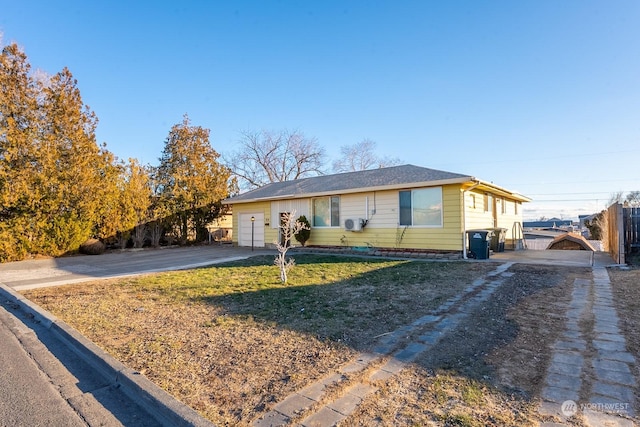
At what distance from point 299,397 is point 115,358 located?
2008mm

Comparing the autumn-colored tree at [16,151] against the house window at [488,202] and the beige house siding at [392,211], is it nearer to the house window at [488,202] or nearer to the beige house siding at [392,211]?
the beige house siding at [392,211]

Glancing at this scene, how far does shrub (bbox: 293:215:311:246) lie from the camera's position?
14195 millimetres

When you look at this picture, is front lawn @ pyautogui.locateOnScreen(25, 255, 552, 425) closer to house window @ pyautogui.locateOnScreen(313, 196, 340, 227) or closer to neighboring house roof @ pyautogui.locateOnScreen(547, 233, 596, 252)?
house window @ pyautogui.locateOnScreen(313, 196, 340, 227)

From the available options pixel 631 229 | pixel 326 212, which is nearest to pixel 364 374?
pixel 631 229

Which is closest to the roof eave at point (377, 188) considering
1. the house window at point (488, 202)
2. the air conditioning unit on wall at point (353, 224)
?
the air conditioning unit on wall at point (353, 224)

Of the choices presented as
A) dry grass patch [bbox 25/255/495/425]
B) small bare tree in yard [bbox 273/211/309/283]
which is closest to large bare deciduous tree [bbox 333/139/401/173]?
small bare tree in yard [bbox 273/211/309/283]

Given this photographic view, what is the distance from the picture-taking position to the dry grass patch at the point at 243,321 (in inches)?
110

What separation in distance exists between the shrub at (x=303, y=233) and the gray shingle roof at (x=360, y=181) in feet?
3.50

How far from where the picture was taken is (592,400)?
2.41 meters

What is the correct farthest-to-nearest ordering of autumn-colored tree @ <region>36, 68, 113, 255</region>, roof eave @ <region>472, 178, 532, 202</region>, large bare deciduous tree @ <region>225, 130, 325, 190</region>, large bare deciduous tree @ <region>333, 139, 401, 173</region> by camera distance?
large bare deciduous tree @ <region>333, 139, 401, 173</region> → large bare deciduous tree @ <region>225, 130, 325, 190</region> → autumn-colored tree @ <region>36, 68, 113, 255</region> → roof eave @ <region>472, 178, 532, 202</region>

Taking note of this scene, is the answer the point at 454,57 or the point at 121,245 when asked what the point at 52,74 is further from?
the point at 454,57

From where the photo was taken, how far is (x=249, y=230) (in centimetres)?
1750

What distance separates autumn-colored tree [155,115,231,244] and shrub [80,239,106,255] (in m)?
3.67

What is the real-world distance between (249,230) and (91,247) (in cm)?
690
